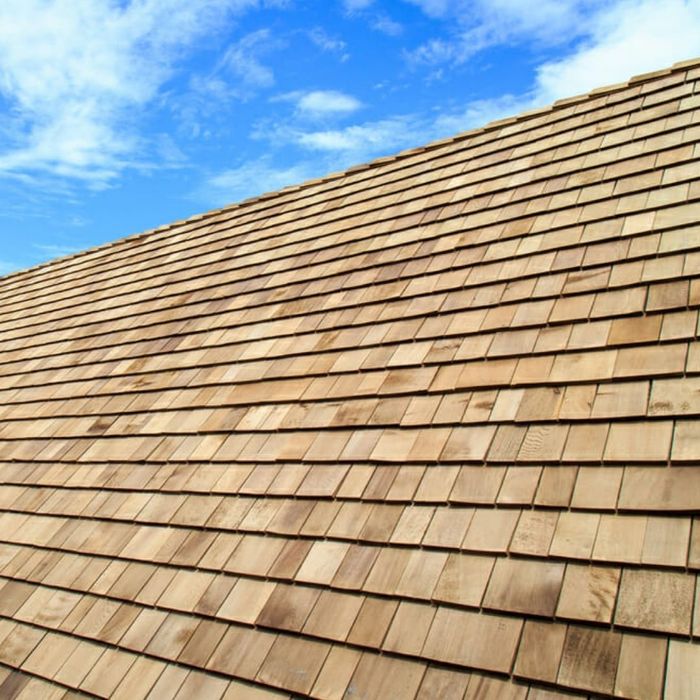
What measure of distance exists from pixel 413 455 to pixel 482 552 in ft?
2.17

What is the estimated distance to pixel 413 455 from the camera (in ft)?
9.48

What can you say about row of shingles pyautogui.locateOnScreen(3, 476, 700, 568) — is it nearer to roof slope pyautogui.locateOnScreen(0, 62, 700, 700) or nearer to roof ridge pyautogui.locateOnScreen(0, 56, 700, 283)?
roof slope pyautogui.locateOnScreen(0, 62, 700, 700)

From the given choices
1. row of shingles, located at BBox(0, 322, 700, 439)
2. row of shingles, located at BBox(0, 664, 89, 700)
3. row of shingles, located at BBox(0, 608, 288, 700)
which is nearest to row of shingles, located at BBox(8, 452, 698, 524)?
row of shingles, located at BBox(0, 322, 700, 439)

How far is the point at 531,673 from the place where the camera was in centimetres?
190

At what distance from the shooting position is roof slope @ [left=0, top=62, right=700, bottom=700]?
2.10 m

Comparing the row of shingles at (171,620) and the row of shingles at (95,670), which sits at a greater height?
the row of shingles at (171,620)

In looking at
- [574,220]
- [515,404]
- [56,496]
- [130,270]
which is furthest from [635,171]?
[130,270]

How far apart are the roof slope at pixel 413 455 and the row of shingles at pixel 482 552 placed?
0.01 m

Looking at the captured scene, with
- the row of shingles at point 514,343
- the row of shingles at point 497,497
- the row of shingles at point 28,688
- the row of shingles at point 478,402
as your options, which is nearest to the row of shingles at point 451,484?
the row of shingles at point 497,497

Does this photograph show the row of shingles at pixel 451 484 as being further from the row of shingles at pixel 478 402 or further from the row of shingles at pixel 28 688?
the row of shingles at pixel 28 688

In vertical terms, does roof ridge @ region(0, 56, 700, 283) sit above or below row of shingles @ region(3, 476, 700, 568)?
above

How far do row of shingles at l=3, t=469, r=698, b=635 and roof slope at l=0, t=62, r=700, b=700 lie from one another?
10 mm

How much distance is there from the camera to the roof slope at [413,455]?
210cm

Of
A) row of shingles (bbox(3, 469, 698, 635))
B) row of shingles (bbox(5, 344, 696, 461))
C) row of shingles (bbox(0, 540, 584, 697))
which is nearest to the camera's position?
row of shingles (bbox(3, 469, 698, 635))
